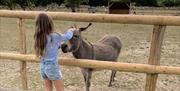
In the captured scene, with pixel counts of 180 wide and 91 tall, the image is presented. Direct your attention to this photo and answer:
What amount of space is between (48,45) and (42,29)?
23 centimetres

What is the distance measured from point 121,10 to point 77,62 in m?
32.8

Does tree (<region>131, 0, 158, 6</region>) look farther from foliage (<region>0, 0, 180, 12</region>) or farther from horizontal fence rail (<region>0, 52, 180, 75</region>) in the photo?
horizontal fence rail (<region>0, 52, 180, 75</region>)

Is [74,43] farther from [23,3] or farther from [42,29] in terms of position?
[23,3]

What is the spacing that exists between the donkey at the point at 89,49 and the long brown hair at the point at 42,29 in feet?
2.01

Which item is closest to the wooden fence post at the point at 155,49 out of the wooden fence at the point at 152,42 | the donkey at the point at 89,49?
the wooden fence at the point at 152,42

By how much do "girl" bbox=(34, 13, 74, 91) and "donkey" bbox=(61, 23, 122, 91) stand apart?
0.50m

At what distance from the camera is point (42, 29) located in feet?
14.2

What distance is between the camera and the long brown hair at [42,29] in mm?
4305

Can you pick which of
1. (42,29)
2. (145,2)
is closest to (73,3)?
(145,2)

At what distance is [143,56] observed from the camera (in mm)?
10930

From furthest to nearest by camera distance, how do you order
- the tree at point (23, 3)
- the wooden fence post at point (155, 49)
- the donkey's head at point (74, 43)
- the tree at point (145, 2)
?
the tree at point (145, 2) < the tree at point (23, 3) < the donkey's head at point (74, 43) < the wooden fence post at point (155, 49)

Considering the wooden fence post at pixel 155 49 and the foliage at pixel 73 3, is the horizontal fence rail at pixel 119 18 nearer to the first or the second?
the wooden fence post at pixel 155 49

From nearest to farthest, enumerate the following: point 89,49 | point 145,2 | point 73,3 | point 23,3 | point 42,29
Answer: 1. point 42,29
2. point 89,49
3. point 23,3
4. point 73,3
5. point 145,2

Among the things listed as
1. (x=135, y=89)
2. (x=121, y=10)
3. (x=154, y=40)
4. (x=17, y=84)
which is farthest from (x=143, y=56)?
(x=121, y=10)
